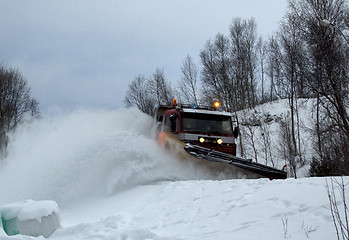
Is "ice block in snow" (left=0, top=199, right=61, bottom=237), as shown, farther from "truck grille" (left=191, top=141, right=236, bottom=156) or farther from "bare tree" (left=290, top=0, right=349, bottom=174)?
"bare tree" (left=290, top=0, right=349, bottom=174)

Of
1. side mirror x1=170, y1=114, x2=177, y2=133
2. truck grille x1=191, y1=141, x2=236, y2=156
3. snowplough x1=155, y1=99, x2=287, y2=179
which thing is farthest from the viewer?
side mirror x1=170, y1=114, x2=177, y2=133

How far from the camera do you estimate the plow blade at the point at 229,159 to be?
330 inches

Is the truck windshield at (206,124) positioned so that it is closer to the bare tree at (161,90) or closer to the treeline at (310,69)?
the treeline at (310,69)

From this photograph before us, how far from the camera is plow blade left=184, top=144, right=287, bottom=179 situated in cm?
838

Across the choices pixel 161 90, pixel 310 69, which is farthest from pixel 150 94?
pixel 310 69

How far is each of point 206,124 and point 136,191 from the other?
12.0ft

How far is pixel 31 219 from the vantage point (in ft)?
15.4

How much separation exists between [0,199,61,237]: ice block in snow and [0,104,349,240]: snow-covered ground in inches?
7.6

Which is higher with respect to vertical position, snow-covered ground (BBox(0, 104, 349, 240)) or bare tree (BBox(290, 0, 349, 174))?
bare tree (BBox(290, 0, 349, 174))

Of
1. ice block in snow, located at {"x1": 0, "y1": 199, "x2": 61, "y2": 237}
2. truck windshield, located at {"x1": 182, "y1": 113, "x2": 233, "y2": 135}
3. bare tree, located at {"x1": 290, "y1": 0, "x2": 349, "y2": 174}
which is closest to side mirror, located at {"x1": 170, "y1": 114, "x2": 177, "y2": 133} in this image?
truck windshield, located at {"x1": 182, "y1": 113, "x2": 233, "y2": 135}

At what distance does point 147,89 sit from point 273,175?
35.5 meters

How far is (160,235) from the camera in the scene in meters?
4.03

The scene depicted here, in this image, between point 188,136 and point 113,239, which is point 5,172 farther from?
point 113,239

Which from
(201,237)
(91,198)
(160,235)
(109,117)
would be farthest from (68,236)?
(109,117)
